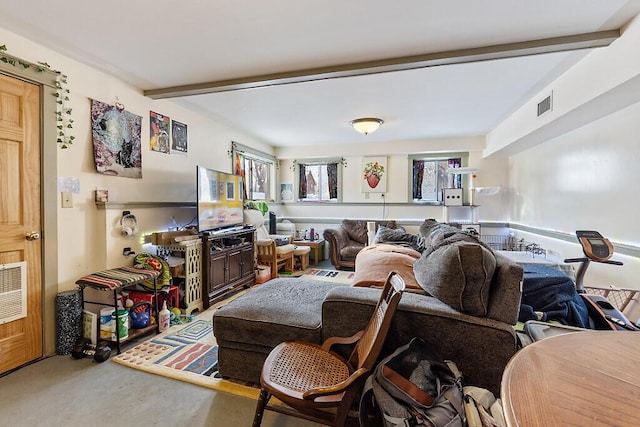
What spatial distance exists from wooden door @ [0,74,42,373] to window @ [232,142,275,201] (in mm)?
2740

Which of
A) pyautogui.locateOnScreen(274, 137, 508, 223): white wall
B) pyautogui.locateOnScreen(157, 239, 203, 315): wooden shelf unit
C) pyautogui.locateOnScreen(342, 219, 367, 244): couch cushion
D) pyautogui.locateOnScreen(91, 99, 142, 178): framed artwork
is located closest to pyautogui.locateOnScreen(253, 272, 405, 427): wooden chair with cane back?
pyautogui.locateOnScreen(157, 239, 203, 315): wooden shelf unit

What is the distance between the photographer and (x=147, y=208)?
10.4ft

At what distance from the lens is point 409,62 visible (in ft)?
7.99

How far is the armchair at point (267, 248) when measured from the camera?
15.1ft

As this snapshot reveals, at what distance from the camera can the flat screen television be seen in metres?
3.33

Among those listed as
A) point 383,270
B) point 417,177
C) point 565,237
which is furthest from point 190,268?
point 417,177

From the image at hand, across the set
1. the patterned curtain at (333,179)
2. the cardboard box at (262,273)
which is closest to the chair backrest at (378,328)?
the cardboard box at (262,273)

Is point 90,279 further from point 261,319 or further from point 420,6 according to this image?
point 420,6

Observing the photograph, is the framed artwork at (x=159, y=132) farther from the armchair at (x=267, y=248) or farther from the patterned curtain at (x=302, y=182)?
the patterned curtain at (x=302, y=182)

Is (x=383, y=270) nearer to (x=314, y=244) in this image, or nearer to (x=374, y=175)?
(x=314, y=244)

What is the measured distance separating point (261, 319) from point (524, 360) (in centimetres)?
148

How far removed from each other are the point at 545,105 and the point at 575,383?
130 inches

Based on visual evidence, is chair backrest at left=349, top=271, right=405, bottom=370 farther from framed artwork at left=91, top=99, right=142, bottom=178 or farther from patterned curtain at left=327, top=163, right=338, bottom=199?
patterned curtain at left=327, top=163, right=338, bottom=199

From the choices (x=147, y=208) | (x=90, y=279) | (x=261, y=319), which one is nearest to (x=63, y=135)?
(x=147, y=208)
